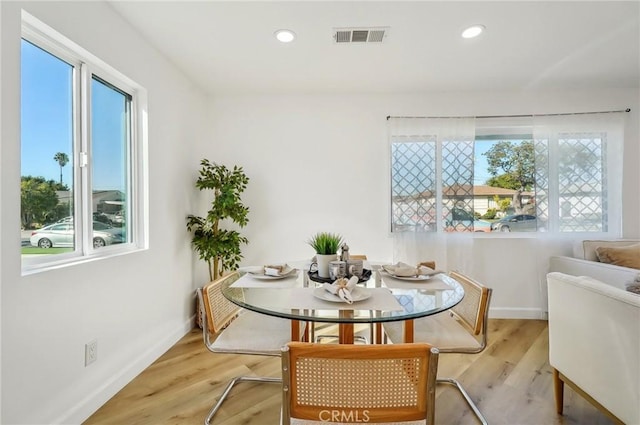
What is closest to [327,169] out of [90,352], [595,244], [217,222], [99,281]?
[217,222]

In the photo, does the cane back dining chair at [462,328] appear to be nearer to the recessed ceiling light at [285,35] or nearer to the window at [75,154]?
the window at [75,154]

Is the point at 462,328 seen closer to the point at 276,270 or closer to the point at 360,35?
the point at 276,270

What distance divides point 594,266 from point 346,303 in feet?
8.44

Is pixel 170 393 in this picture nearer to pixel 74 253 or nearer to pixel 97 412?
pixel 97 412

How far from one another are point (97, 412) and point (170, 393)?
37 centimetres

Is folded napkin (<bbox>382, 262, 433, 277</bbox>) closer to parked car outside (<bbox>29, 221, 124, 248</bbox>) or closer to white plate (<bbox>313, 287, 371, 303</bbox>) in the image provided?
white plate (<bbox>313, 287, 371, 303</bbox>)

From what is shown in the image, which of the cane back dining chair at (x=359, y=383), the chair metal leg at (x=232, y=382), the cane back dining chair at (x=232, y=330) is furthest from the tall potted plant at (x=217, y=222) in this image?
the cane back dining chair at (x=359, y=383)

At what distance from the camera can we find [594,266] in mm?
2570

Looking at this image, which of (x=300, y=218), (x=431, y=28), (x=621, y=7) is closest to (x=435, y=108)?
(x=431, y=28)

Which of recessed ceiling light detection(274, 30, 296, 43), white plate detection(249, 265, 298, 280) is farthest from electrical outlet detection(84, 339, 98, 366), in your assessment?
recessed ceiling light detection(274, 30, 296, 43)

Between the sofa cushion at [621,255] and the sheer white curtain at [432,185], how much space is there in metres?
1.07

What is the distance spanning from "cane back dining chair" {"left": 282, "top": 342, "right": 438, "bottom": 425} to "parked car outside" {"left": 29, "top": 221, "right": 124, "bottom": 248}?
4.86 feet

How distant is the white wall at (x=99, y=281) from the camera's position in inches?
50.5

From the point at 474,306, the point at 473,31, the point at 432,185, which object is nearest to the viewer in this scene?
the point at 474,306
